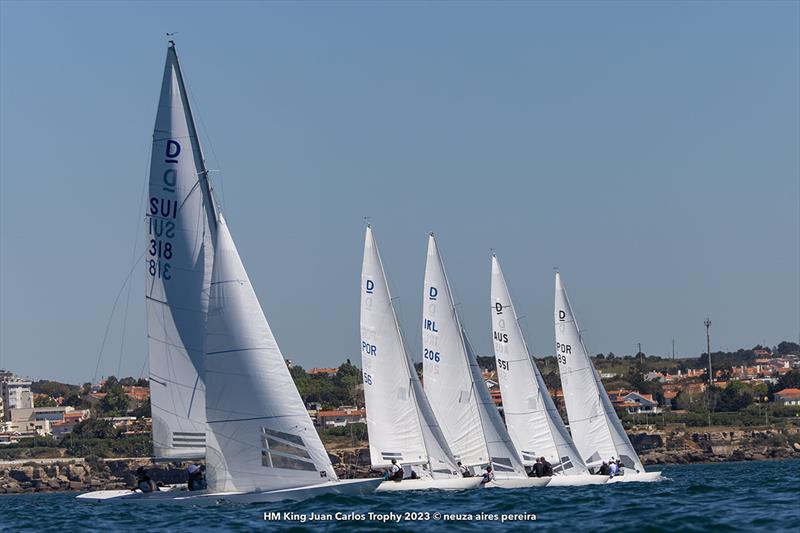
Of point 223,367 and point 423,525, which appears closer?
point 423,525

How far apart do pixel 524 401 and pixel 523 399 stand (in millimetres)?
86

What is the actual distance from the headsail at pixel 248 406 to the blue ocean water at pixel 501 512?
0.93m

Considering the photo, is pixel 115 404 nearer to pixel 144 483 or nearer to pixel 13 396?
pixel 13 396

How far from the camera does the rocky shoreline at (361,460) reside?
107812 mm

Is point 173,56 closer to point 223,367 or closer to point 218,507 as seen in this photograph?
point 223,367

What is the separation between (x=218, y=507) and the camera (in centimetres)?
3419

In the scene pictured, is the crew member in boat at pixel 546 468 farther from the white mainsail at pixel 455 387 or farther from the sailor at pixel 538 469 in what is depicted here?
the white mainsail at pixel 455 387

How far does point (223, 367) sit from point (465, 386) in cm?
1641

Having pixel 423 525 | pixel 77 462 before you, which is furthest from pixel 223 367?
pixel 77 462

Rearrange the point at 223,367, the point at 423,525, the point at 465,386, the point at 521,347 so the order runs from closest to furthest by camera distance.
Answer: the point at 423,525, the point at 223,367, the point at 465,386, the point at 521,347

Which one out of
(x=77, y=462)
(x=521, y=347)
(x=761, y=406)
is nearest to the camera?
(x=521, y=347)

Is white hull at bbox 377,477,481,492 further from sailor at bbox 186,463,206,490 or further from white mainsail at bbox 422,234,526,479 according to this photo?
sailor at bbox 186,463,206,490

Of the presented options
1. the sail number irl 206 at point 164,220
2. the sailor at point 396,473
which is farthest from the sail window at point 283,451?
the sailor at point 396,473

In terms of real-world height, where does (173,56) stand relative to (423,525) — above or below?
above
